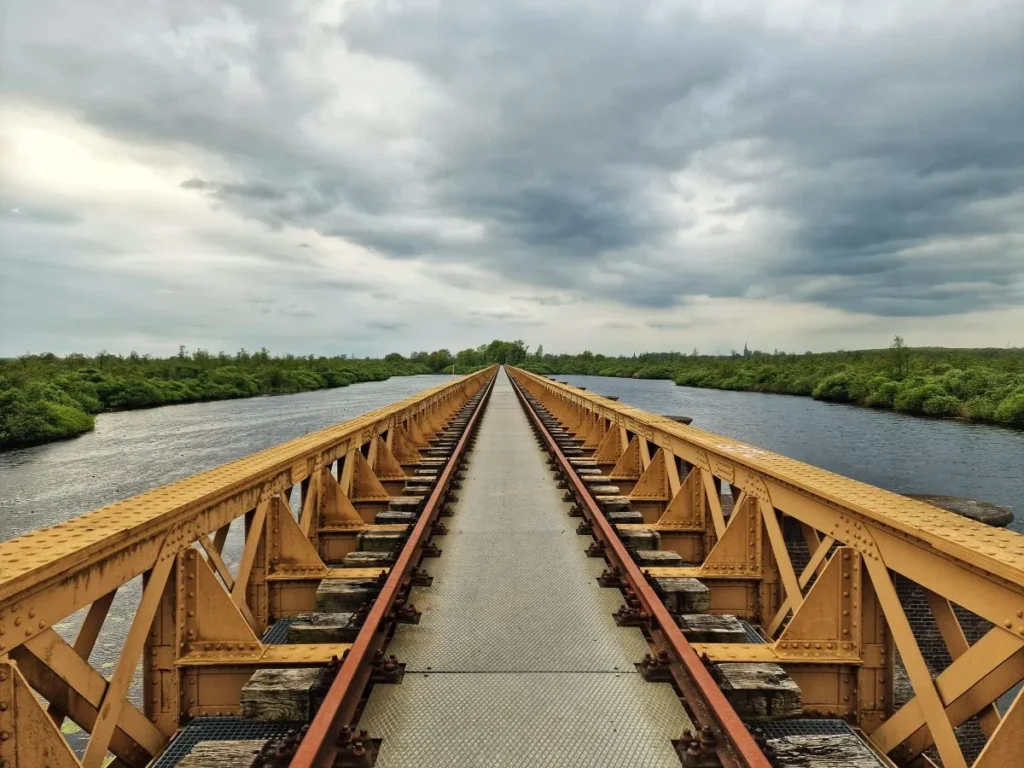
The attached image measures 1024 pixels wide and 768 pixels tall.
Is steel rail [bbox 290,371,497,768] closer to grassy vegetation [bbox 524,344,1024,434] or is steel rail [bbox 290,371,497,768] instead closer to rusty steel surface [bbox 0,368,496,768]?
rusty steel surface [bbox 0,368,496,768]

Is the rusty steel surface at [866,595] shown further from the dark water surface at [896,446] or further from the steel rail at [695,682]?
the dark water surface at [896,446]

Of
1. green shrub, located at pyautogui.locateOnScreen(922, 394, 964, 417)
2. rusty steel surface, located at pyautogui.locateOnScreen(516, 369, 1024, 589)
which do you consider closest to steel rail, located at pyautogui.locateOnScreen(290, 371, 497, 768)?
rusty steel surface, located at pyautogui.locateOnScreen(516, 369, 1024, 589)

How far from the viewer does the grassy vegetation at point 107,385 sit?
89.8 feet

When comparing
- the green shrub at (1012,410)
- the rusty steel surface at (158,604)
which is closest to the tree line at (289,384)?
the green shrub at (1012,410)

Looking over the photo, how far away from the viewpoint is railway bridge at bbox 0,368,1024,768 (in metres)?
2.22

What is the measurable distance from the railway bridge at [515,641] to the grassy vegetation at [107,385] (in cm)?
3022

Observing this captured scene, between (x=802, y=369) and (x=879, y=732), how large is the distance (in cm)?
7705

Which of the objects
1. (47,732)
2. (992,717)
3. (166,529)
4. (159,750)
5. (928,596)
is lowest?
(159,750)

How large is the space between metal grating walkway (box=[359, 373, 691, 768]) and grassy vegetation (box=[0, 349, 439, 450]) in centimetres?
3050

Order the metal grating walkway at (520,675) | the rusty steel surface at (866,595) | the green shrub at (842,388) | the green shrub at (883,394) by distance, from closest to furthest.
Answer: the rusty steel surface at (866,595) < the metal grating walkway at (520,675) < the green shrub at (883,394) < the green shrub at (842,388)

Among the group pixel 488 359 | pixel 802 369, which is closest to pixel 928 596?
pixel 802 369

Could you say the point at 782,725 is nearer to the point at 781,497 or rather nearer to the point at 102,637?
the point at 781,497

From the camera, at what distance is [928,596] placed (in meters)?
2.61

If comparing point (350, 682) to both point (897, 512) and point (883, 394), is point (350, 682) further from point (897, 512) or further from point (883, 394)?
point (883, 394)
